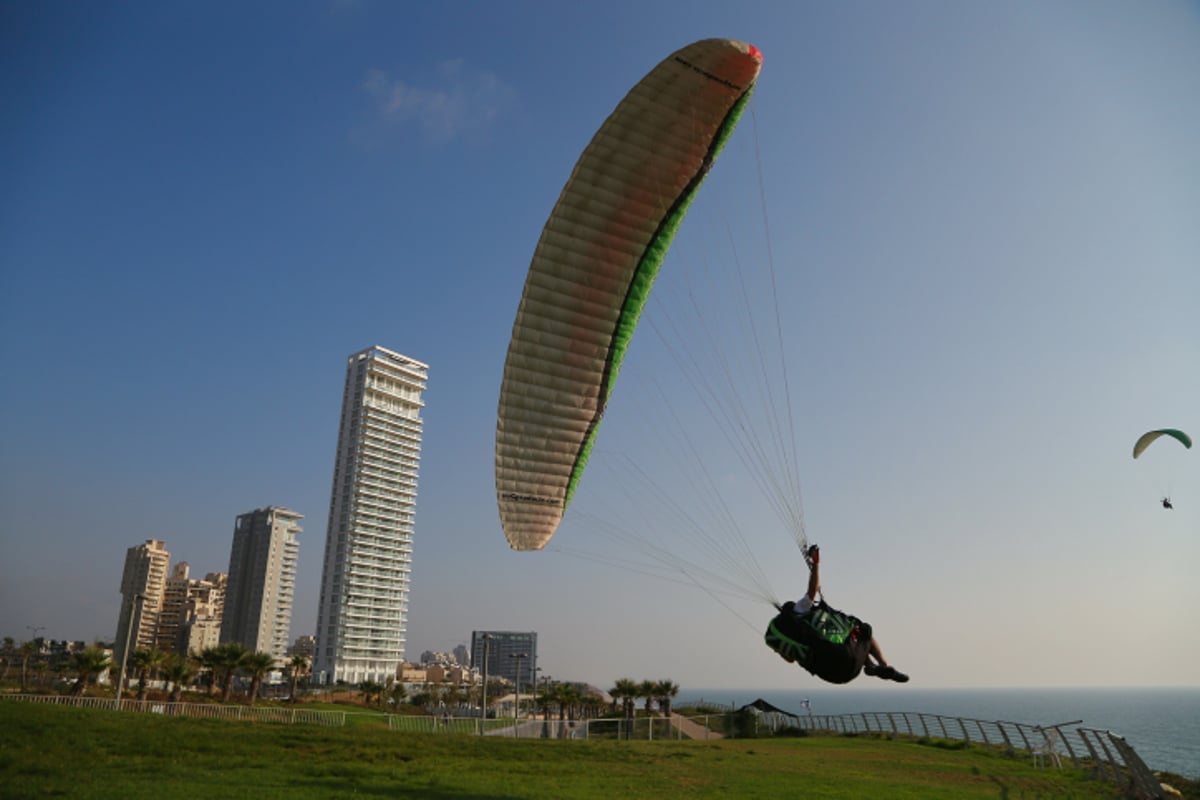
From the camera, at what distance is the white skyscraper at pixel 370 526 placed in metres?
115

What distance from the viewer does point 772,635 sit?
1130 cm

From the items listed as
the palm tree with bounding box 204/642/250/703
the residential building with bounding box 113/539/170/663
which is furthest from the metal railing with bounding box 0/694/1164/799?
the residential building with bounding box 113/539/170/663

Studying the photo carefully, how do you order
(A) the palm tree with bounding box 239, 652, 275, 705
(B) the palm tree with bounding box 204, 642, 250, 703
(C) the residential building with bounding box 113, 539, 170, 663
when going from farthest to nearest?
(C) the residential building with bounding box 113, 539, 170, 663 < (A) the palm tree with bounding box 239, 652, 275, 705 < (B) the palm tree with bounding box 204, 642, 250, 703

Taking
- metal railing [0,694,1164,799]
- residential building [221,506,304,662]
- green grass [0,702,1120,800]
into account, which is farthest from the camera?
residential building [221,506,304,662]

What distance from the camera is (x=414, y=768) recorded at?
43.8ft

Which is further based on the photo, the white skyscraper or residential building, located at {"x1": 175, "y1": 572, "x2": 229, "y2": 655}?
residential building, located at {"x1": 175, "y1": 572, "x2": 229, "y2": 655}

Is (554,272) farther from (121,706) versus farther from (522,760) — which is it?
(121,706)

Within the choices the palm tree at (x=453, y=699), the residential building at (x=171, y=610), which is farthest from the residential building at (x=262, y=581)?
the palm tree at (x=453, y=699)

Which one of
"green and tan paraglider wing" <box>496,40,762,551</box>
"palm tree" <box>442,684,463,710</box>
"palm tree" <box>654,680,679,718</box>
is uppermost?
"green and tan paraglider wing" <box>496,40,762,551</box>

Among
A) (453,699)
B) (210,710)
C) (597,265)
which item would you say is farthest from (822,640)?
(453,699)

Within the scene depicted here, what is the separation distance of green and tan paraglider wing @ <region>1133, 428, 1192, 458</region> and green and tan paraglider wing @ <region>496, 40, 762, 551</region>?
56.8 ft

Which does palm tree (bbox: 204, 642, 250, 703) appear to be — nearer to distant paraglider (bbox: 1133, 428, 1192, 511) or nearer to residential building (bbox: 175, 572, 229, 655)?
distant paraglider (bbox: 1133, 428, 1192, 511)

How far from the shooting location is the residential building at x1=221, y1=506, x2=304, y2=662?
484 ft

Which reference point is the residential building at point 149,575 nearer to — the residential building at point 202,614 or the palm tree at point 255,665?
the residential building at point 202,614
